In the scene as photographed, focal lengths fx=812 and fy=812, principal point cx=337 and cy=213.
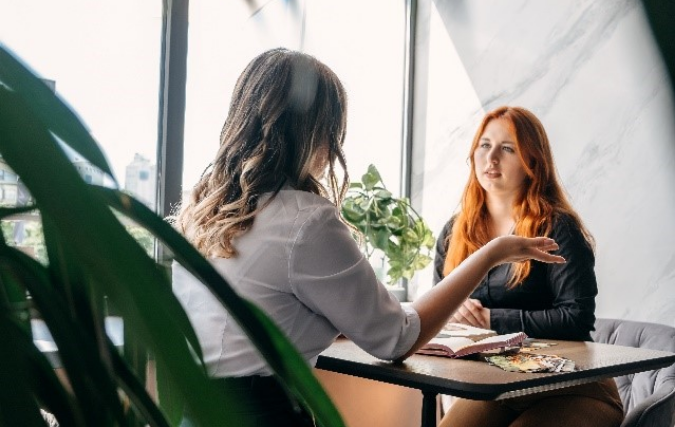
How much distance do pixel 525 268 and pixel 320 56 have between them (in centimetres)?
204

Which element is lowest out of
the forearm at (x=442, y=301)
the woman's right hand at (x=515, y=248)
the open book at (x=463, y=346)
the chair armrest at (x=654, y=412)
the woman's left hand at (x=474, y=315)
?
the chair armrest at (x=654, y=412)

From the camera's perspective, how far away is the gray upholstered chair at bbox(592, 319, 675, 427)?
233 centimetres

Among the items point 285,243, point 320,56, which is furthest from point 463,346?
point 320,56

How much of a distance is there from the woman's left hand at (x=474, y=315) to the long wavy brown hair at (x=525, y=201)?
0.66 feet

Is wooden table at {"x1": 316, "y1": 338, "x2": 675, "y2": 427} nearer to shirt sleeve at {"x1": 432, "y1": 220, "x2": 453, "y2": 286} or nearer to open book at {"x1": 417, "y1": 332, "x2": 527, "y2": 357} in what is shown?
open book at {"x1": 417, "y1": 332, "x2": 527, "y2": 357}

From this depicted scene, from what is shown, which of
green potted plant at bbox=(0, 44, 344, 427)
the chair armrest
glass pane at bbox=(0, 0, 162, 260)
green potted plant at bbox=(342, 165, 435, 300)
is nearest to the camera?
green potted plant at bbox=(0, 44, 344, 427)

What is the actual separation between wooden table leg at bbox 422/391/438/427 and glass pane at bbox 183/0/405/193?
1.71 metres

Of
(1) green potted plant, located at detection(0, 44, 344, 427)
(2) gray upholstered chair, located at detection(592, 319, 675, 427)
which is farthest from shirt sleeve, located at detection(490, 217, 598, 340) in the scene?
(1) green potted plant, located at detection(0, 44, 344, 427)

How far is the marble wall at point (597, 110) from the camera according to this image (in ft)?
11.9

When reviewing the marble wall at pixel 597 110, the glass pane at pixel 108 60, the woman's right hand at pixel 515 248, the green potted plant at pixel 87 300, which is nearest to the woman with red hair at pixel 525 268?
the woman's right hand at pixel 515 248

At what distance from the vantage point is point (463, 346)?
2176 mm

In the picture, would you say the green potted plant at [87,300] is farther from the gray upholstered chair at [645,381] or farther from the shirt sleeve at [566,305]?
the shirt sleeve at [566,305]

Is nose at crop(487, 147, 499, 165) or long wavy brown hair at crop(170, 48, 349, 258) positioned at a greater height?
long wavy brown hair at crop(170, 48, 349, 258)

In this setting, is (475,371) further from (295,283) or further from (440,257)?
(440,257)
